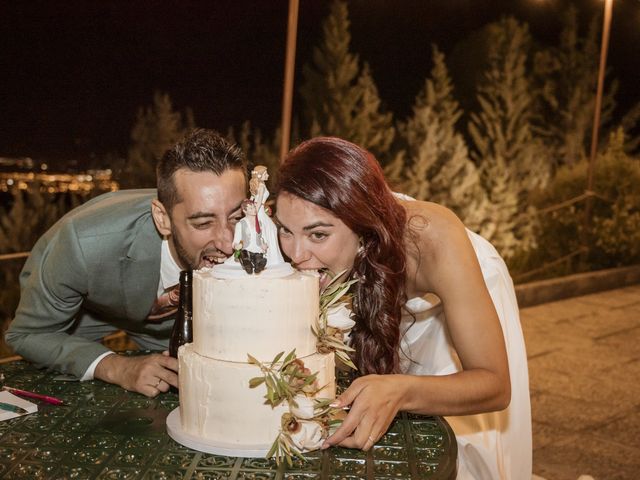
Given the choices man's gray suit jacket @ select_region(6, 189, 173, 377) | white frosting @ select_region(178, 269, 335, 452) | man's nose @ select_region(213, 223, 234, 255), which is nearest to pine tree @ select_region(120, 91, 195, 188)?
man's gray suit jacket @ select_region(6, 189, 173, 377)

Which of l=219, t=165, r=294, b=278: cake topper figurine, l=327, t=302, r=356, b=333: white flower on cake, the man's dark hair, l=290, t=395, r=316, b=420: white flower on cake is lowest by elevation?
l=290, t=395, r=316, b=420: white flower on cake

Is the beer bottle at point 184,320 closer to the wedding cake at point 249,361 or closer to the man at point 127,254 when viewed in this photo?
Result: the man at point 127,254

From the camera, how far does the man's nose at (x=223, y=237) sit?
9.35 feet

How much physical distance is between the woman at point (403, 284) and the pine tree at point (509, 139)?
5.97 meters

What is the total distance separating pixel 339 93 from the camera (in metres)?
7.70

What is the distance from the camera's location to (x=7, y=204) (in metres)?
5.10

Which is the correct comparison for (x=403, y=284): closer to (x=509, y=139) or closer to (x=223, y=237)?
(x=223, y=237)

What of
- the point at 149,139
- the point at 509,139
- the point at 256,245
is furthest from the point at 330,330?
the point at 509,139

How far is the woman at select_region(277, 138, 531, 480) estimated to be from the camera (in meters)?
2.42

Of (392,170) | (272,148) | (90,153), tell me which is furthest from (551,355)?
(90,153)

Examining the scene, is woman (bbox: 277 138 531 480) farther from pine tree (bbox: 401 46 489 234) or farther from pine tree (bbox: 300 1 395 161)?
pine tree (bbox: 401 46 489 234)

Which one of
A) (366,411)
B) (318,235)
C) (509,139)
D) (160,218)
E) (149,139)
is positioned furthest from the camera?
(509,139)

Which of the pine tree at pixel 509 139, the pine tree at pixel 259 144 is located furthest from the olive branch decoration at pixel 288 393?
the pine tree at pixel 509 139

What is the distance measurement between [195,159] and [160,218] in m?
0.36
